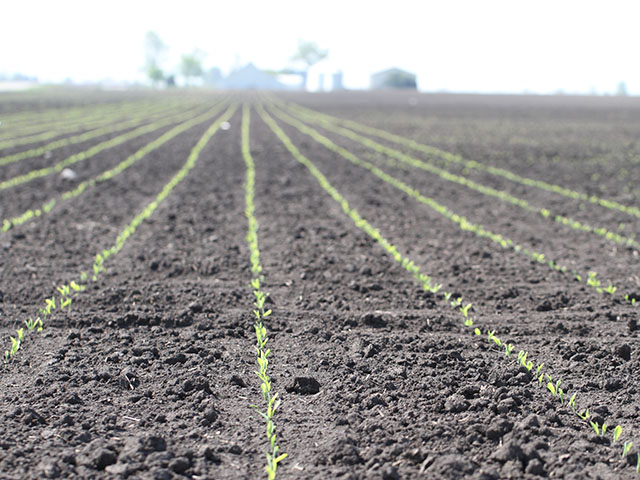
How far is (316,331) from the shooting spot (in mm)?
4387

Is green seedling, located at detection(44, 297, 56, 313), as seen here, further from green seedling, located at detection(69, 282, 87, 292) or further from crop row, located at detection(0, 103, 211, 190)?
crop row, located at detection(0, 103, 211, 190)

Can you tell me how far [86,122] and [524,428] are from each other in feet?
75.0

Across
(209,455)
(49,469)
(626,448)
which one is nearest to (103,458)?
(49,469)

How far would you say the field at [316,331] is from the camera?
2957 millimetres

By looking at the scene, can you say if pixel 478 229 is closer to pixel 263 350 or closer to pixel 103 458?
pixel 263 350

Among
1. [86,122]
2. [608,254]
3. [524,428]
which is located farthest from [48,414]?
[86,122]

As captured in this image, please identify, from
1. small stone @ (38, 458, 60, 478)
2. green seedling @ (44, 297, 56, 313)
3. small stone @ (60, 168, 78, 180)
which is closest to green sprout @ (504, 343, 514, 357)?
small stone @ (38, 458, 60, 478)

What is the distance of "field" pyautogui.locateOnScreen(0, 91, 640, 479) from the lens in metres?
2.96

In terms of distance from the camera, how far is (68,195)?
9.01 m

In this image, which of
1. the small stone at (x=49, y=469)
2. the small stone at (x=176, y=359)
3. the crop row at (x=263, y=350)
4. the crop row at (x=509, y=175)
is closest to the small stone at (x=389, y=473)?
the crop row at (x=263, y=350)

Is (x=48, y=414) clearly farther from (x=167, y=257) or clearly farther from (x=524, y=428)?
(x=167, y=257)

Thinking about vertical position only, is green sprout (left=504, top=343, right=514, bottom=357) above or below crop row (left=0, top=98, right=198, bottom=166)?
below

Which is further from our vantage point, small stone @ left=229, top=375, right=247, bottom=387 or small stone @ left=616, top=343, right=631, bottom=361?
small stone @ left=616, top=343, right=631, bottom=361

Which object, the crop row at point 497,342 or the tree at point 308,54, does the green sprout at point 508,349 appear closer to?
the crop row at point 497,342
